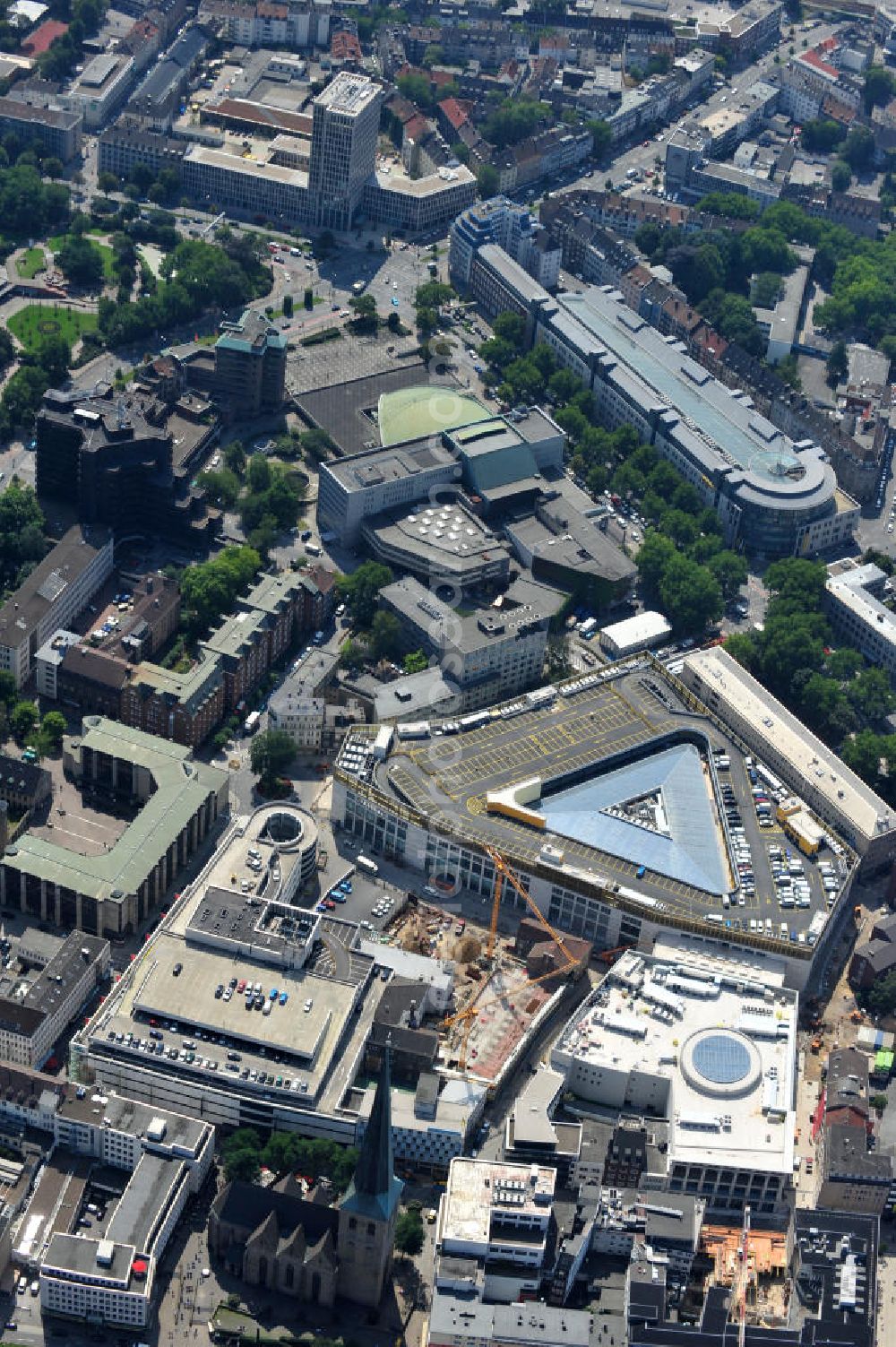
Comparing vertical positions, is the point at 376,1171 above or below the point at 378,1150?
below

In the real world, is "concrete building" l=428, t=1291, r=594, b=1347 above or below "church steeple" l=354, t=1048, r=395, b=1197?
below

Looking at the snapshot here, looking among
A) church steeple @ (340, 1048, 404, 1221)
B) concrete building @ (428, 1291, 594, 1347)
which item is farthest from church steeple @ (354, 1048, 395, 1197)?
concrete building @ (428, 1291, 594, 1347)

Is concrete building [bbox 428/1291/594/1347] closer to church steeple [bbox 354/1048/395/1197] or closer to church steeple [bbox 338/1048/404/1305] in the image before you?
church steeple [bbox 338/1048/404/1305]

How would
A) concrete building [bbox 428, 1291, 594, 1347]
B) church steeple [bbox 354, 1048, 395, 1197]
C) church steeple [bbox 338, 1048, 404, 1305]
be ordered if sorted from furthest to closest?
concrete building [bbox 428, 1291, 594, 1347], church steeple [bbox 338, 1048, 404, 1305], church steeple [bbox 354, 1048, 395, 1197]

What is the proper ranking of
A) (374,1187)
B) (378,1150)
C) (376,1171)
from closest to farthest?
(378,1150), (376,1171), (374,1187)

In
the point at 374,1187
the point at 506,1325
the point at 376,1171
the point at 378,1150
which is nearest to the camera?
the point at 378,1150

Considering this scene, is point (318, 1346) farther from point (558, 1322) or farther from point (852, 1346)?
point (852, 1346)

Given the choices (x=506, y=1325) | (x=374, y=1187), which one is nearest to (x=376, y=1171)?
(x=374, y=1187)

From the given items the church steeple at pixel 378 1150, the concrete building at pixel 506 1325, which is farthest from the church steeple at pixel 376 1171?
the concrete building at pixel 506 1325

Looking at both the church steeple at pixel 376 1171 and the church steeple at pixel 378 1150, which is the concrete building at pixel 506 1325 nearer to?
the church steeple at pixel 376 1171

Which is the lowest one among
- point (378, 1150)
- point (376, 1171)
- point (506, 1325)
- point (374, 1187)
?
point (506, 1325)

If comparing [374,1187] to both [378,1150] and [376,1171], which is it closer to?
[376,1171]
